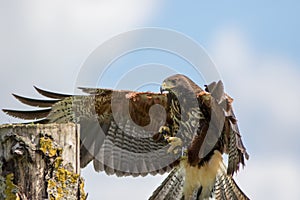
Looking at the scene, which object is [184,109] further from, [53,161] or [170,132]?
[53,161]

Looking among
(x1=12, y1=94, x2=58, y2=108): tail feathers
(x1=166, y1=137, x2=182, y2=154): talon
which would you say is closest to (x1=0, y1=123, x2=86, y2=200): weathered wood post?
(x1=12, y1=94, x2=58, y2=108): tail feathers

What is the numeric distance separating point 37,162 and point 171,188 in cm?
499

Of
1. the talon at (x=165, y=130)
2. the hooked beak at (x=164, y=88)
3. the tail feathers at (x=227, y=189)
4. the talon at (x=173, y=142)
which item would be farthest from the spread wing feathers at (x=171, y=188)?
the hooked beak at (x=164, y=88)

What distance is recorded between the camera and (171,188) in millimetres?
9891

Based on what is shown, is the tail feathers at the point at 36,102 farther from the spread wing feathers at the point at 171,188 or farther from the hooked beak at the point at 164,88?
the spread wing feathers at the point at 171,188

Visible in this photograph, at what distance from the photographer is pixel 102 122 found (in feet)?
32.7

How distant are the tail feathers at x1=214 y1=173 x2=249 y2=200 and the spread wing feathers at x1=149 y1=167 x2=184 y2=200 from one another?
47 cm

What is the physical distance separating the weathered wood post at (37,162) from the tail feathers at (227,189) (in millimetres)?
4814

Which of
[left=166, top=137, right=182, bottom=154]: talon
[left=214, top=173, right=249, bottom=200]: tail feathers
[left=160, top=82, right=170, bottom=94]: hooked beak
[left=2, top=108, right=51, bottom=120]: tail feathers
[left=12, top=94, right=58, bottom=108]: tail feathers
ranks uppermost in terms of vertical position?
[left=12, top=94, right=58, bottom=108]: tail feathers

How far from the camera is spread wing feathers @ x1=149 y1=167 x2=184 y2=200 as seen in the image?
9789 millimetres

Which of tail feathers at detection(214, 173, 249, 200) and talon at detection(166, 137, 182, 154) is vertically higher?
talon at detection(166, 137, 182, 154)

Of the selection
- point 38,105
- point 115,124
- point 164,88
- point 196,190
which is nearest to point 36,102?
point 38,105

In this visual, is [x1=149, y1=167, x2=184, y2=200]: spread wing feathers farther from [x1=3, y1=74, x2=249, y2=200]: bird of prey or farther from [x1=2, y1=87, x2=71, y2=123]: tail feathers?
[x1=2, y1=87, x2=71, y2=123]: tail feathers

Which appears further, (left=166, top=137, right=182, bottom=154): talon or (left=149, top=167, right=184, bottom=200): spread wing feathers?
(left=149, top=167, right=184, bottom=200): spread wing feathers
